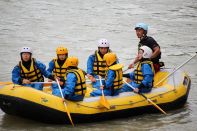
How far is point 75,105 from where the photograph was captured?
7.67m

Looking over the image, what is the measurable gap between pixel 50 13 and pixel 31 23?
6.46ft

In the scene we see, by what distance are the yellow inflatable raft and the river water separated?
17 centimetres

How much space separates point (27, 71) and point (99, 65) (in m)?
1.55

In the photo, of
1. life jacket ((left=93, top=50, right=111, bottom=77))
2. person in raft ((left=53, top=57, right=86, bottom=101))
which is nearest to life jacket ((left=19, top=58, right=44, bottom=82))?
person in raft ((left=53, top=57, right=86, bottom=101))

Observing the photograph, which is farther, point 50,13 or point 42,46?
point 50,13

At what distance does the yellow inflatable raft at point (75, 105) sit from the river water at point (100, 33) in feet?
0.55

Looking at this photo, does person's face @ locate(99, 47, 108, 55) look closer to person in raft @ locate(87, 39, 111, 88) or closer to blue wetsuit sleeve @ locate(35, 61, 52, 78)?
person in raft @ locate(87, 39, 111, 88)

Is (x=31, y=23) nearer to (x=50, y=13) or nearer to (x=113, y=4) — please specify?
(x=50, y=13)

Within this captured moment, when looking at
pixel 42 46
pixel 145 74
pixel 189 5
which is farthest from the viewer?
pixel 189 5

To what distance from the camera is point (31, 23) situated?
1783 centimetres

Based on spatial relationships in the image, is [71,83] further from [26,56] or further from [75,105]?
[26,56]

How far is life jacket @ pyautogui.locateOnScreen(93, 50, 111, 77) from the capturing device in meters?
9.18

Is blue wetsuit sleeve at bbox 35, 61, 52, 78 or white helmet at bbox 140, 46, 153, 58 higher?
white helmet at bbox 140, 46, 153, 58

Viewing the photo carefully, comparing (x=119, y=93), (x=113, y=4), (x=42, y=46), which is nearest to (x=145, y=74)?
(x=119, y=93)
